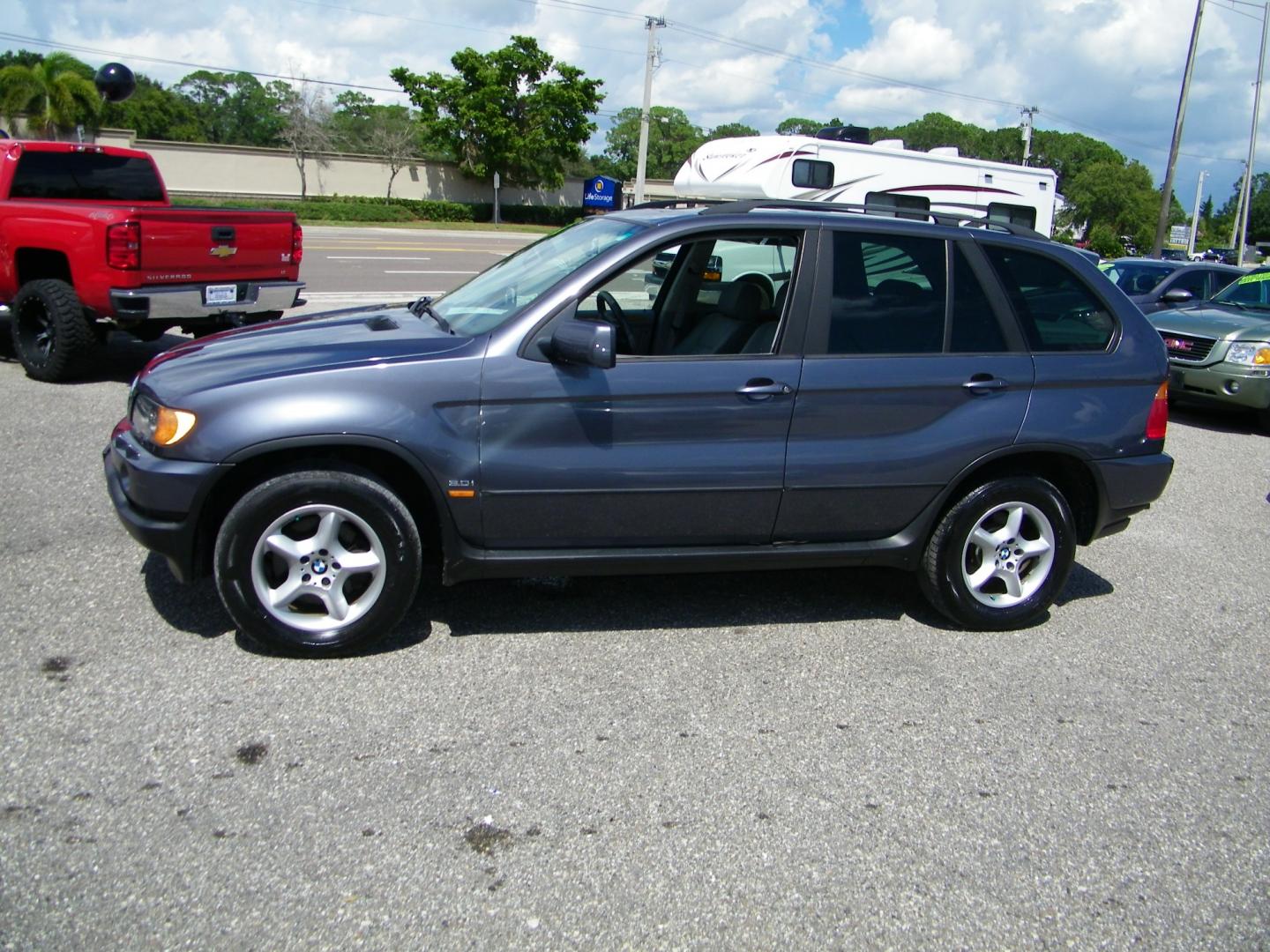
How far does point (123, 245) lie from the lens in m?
8.04

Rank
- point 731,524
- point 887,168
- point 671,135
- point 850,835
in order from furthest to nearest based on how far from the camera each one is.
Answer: point 671,135 < point 887,168 < point 731,524 < point 850,835

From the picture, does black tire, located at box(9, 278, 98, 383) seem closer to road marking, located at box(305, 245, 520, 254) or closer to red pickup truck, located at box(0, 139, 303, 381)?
red pickup truck, located at box(0, 139, 303, 381)

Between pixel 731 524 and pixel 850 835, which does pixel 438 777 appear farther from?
pixel 731 524

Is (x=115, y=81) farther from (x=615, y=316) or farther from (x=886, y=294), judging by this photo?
(x=886, y=294)

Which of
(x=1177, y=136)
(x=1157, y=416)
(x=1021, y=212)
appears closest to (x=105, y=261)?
(x=1157, y=416)

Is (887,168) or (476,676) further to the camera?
(887,168)

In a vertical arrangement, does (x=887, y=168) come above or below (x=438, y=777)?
above

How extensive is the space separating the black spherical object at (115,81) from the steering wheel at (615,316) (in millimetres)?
10063

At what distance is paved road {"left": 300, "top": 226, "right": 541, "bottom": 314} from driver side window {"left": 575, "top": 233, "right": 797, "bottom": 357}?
863 cm

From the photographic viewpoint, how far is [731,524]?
14.4 feet

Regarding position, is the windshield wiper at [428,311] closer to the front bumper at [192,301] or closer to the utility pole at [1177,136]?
the front bumper at [192,301]

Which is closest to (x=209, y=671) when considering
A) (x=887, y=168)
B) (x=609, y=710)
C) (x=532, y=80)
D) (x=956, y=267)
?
(x=609, y=710)

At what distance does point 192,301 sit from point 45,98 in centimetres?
4041

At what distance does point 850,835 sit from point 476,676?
1.52 meters
